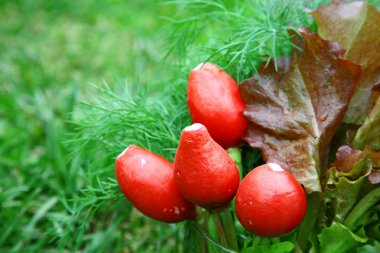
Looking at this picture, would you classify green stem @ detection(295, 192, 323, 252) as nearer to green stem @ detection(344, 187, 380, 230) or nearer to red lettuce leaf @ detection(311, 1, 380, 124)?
green stem @ detection(344, 187, 380, 230)

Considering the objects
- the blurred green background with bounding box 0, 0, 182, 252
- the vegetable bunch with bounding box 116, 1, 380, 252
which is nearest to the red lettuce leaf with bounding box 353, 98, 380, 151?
the vegetable bunch with bounding box 116, 1, 380, 252

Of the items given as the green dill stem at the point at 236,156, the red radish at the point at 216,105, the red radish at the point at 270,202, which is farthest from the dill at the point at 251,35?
the red radish at the point at 270,202

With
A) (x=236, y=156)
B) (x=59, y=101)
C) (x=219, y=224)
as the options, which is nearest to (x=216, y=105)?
(x=236, y=156)

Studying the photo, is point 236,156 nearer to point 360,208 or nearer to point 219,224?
point 219,224

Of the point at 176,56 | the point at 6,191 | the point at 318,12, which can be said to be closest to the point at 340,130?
the point at 318,12

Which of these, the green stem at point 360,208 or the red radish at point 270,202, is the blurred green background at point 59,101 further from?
the green stem at point 360,208
